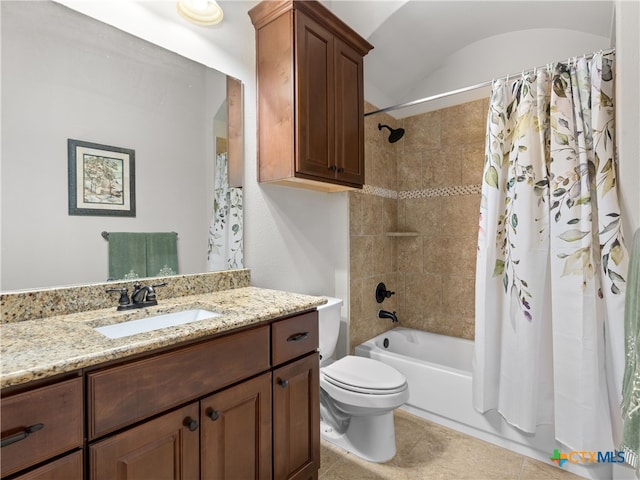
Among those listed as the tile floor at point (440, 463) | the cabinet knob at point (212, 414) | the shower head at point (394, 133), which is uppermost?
the shower head at point (394, 133)

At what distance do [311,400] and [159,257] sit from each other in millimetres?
902

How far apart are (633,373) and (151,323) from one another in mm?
1469

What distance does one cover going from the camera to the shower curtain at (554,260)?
5.10 ft

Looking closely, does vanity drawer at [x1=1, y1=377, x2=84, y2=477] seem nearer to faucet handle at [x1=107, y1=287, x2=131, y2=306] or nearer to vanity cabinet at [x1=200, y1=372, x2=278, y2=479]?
vanity cabinet at [x1=200, y1=372, x2=278, y2=479]

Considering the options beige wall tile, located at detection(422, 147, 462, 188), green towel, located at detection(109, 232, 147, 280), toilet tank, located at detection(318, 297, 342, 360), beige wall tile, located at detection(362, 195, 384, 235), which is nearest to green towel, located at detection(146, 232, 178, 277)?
green towel, located at detection(109, 232, 147, 280)

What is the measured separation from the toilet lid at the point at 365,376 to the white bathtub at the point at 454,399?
42 centimetres

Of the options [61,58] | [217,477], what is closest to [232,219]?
[61,58]

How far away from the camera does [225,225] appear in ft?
5.57

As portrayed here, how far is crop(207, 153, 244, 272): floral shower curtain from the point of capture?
5.42ft

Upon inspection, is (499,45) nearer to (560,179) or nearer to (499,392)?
(560,179)

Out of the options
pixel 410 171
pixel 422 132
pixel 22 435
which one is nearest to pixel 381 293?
pixel 410 171

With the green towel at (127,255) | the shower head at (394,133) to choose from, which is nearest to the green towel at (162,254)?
the green towel at (127,255)

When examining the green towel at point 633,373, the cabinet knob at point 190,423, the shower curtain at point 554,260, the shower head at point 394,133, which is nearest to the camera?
the green towel at point 633,373

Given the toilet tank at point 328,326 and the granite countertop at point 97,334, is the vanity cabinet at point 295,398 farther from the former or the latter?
the toilet tank at point 328,326
